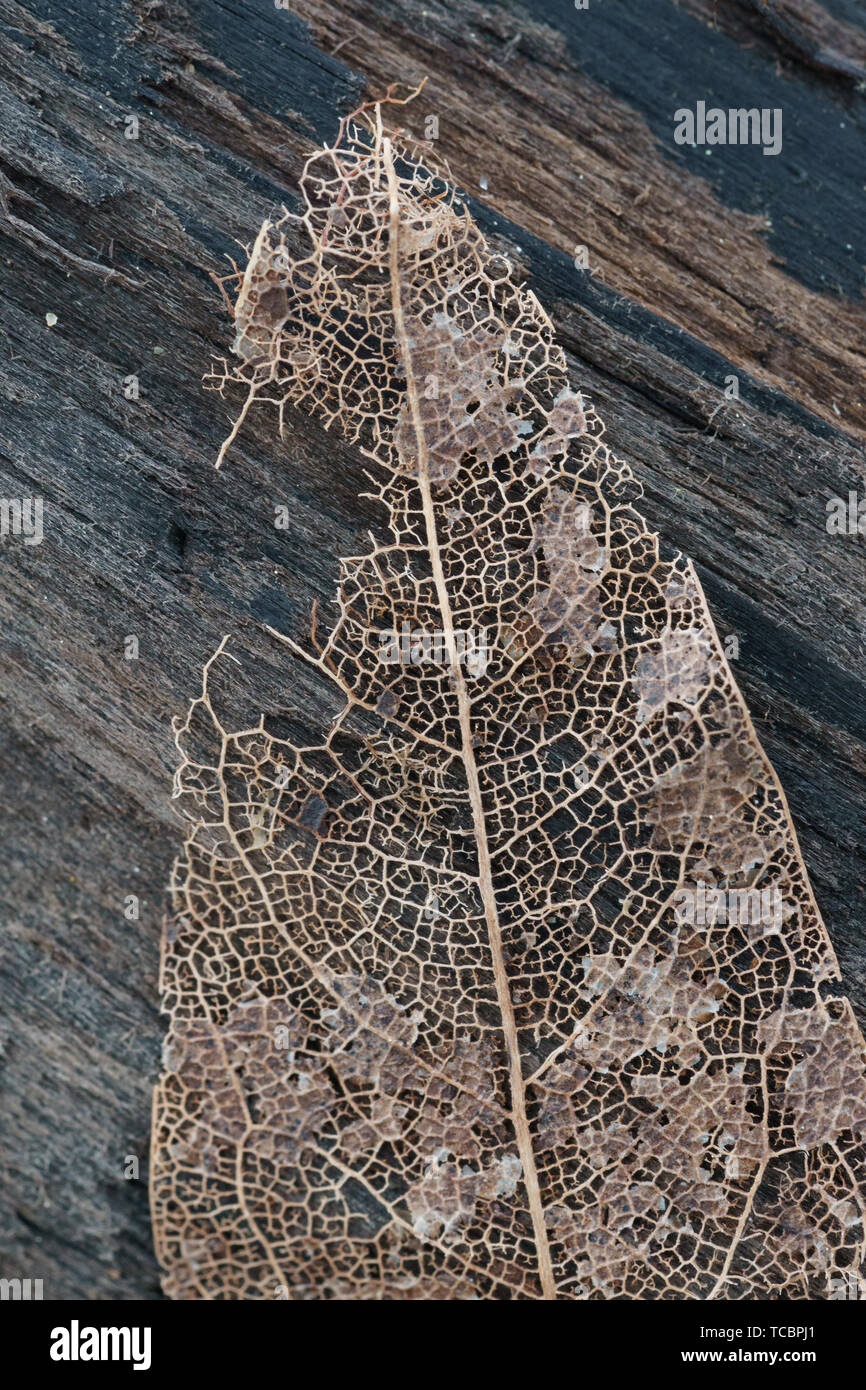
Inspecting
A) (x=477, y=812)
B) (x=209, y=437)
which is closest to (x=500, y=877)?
(x=477, y=812)

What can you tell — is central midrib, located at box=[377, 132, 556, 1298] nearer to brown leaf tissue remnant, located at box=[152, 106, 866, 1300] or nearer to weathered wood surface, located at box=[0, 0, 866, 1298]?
brown leaf tissue remnant, located at box=[152, 106, 866, 1300]

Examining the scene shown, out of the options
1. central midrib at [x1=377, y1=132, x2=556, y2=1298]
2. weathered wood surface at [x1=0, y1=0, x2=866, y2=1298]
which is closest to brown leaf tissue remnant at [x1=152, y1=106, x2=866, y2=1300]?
central midrib at [x1=377, y1=132, x2=556, y2=1298]

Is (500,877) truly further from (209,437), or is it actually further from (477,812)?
(209,437)

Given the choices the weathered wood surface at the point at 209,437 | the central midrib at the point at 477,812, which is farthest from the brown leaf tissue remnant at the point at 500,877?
the weathered wood surface at the point at 209,437

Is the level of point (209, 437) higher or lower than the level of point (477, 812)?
higher
